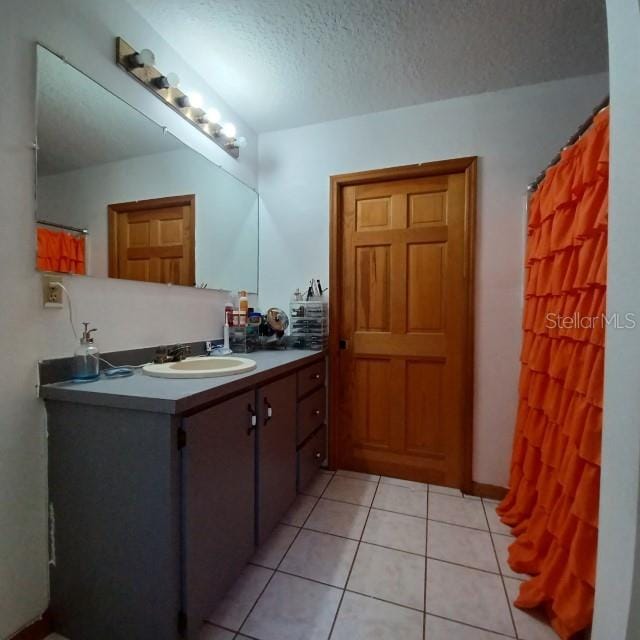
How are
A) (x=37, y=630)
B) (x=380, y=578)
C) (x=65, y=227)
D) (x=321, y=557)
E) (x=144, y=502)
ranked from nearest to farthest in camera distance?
(x=144, y=502), (x=37, y=630), (x=65, y=227), (x=380, y=578), (x=321, y=557)

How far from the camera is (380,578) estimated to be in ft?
3.96

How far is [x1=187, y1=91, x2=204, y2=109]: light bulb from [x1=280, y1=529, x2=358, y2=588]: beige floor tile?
2249 mm

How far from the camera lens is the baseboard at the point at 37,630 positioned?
930 mm

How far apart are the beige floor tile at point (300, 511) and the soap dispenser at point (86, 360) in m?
1.17

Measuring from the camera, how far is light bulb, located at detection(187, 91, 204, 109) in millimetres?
1565

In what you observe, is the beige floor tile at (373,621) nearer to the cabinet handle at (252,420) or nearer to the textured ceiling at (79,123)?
the cabinet handle at (252,420)

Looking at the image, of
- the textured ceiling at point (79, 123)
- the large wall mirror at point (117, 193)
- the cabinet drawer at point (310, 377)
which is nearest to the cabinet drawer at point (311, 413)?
the cabinet drawer at point (310, 377)

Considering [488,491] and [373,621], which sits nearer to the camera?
[373,621]

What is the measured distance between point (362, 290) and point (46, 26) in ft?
5.81

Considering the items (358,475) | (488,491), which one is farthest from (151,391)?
(488,491)

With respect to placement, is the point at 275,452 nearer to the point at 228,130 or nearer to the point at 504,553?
the point at 504,553

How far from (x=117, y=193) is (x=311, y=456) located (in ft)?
A: 5.45

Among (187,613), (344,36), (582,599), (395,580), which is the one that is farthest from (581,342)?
(344,36)

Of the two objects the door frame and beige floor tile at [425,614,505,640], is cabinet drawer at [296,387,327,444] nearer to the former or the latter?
the door frame
